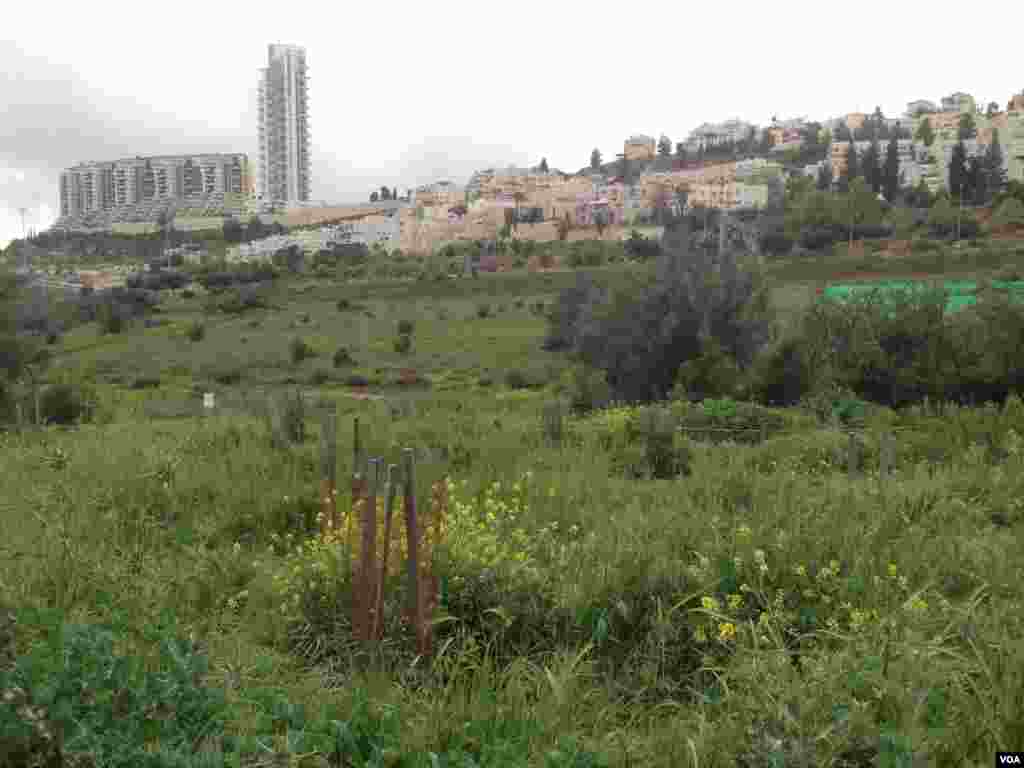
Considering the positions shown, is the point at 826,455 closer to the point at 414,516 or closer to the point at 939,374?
the point at 414,516

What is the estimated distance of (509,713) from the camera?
3053mm

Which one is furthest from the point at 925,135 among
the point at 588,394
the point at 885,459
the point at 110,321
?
the point at 885,459

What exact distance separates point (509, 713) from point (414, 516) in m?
1.07

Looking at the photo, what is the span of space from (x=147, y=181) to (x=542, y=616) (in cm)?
15556

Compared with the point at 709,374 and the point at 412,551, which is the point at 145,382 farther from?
the point at 412,551

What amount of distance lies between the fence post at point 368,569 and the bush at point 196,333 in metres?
40.9

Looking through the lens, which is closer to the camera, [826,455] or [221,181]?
[826,455]

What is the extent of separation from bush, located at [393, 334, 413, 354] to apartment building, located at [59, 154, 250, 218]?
11481 centimetres

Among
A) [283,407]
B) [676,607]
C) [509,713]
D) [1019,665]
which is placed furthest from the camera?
[283,407]

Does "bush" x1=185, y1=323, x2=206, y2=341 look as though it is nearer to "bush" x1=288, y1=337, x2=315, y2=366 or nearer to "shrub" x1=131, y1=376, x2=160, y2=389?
"bush" x1=288, y1=337, x2=315, y2=366

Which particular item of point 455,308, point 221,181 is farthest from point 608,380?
point 221,181

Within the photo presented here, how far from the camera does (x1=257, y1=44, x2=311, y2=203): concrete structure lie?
419ft

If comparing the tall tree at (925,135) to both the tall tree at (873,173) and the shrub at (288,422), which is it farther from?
the shrub at (288,422)

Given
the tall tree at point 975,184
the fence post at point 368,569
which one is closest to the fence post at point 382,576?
the fence post at point 368,569
